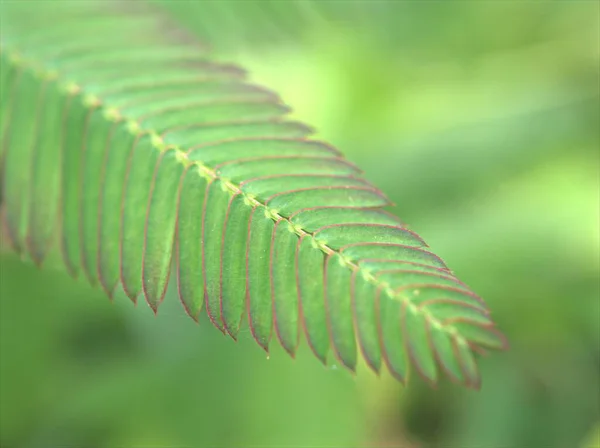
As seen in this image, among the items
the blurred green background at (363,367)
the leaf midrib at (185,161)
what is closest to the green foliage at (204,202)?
the leaf midrib at (185,161)

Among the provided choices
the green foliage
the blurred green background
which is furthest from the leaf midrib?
the blurred green background

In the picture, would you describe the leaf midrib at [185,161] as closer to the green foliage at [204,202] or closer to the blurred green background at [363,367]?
the green foliage at [204,202]

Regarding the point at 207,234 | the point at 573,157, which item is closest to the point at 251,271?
the point at 207,234

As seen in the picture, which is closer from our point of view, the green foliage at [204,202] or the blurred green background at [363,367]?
the green foliage at [204,202]

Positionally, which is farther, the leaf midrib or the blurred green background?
the blurred green background

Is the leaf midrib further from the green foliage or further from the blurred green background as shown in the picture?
the blurred green background
